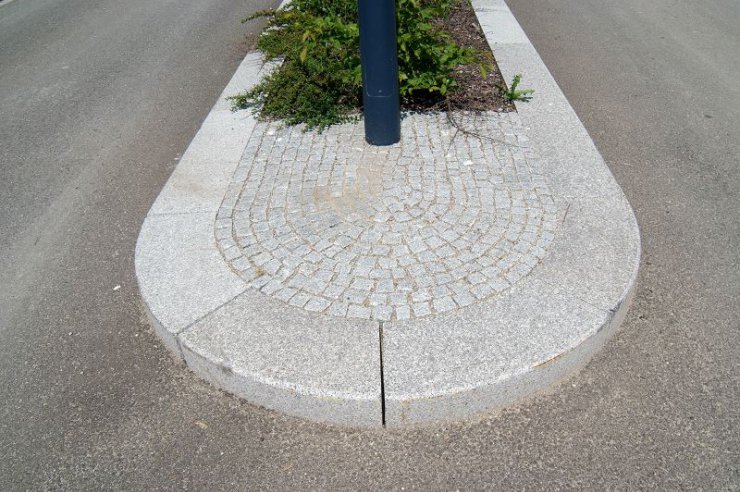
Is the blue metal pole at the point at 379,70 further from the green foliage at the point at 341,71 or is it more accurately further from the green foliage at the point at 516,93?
the green foliage at the point at 516,93

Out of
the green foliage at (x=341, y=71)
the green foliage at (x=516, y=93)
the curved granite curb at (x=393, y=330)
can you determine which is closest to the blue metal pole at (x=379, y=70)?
the green foliage at (x=341, y=71)

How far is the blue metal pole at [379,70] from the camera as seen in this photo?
4.49m

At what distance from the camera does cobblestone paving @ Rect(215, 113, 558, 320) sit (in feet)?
11.9

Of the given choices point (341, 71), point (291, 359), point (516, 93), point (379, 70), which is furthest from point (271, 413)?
point (516, 93)

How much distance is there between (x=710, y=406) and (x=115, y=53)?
8354mm

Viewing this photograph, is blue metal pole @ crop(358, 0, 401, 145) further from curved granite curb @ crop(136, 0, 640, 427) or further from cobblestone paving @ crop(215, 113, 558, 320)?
curved granite curb @ crop(136, 0, 640, 427)

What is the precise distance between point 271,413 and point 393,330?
32.2 inches

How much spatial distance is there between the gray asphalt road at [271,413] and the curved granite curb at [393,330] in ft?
0.55

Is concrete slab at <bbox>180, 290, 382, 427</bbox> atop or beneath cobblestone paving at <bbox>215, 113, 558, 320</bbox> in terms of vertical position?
beneath

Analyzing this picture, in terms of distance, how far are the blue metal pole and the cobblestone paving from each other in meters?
0.18

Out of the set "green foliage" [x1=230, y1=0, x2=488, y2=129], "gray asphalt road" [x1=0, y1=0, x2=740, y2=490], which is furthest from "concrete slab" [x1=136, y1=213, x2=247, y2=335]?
"green foliage" [x1=230, y1=0, x2=488, y2=129]

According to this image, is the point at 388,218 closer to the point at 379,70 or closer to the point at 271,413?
the point at 379,70

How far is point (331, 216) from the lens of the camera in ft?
14.0

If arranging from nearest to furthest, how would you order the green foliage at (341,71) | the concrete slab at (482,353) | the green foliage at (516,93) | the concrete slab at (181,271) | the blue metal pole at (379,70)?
1. the concrete slab at (482,353)
2. the concrete slab at (181,271)
3. the blue metal pole at (379,70)
4. the green foliage at (341,71)
5. the green foliage at (516,93)
